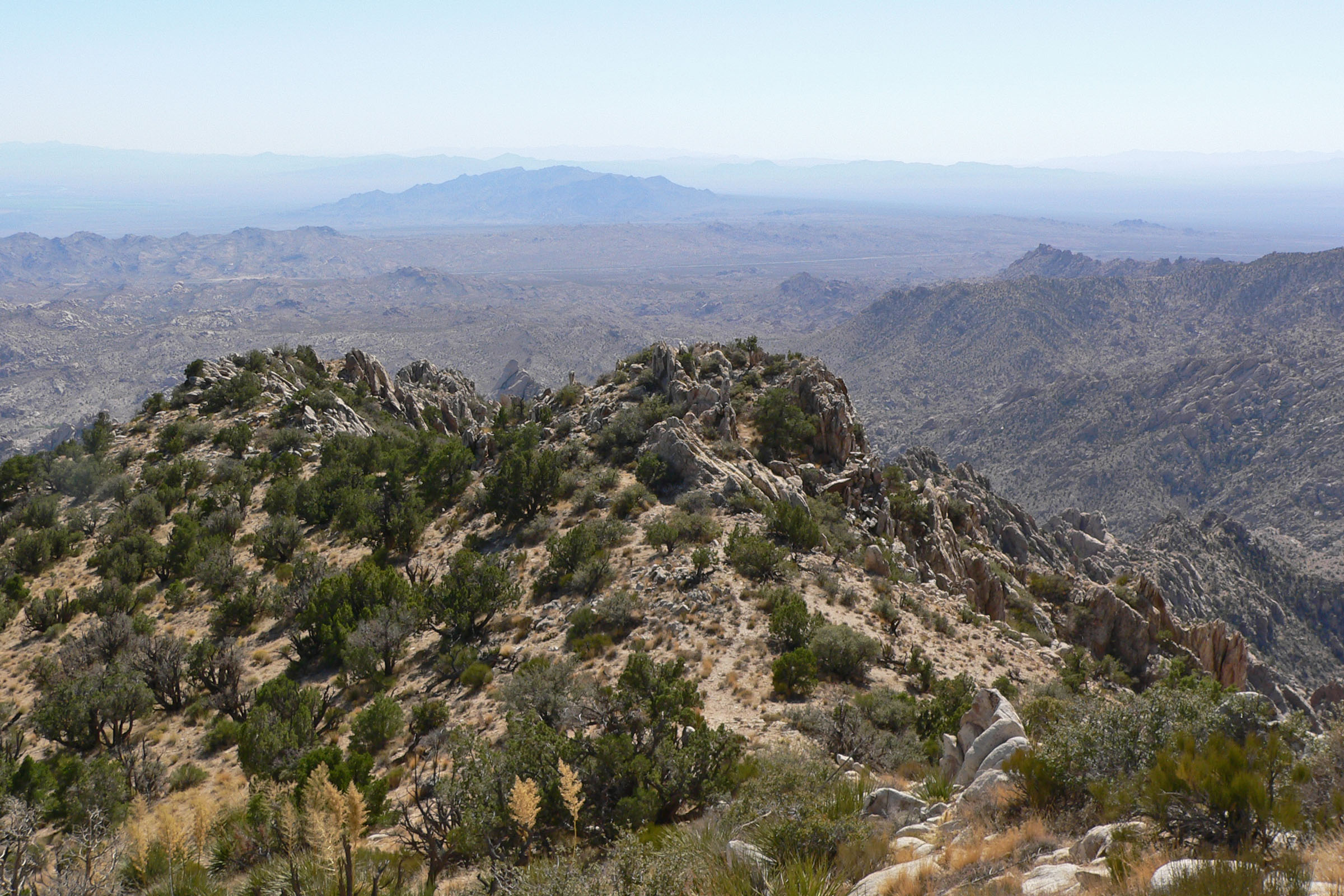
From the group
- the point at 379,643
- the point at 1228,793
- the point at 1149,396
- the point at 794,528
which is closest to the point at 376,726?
the point at 379,643

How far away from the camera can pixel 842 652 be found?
16.5 meters

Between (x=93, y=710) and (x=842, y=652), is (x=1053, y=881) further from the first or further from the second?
(x=93, y=710)

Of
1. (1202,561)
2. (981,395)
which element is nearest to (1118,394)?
(981,395)

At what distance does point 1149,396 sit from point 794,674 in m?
134

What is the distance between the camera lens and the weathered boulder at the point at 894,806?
8.76m

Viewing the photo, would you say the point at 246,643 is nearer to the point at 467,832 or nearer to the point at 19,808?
the point at 19,808

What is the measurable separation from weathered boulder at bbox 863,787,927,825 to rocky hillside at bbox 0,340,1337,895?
0.16ft

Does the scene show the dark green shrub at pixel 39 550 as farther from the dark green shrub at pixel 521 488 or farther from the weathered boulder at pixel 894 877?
the weathered boulder at pixel 894 877

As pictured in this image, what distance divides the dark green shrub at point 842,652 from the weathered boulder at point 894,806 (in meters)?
6.90

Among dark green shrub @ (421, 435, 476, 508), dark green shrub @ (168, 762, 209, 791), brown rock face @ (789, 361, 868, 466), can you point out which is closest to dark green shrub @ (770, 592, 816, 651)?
dark green shrub @ (168, 762, 209, 791)

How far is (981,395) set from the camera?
156m

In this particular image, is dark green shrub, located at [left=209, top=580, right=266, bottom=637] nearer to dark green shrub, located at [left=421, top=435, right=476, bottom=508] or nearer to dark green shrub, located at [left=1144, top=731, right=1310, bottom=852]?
dark green shrub, located at [left=421, top=435, right=476, bottom=508]

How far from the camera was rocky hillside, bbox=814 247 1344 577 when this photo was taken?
3647 inches

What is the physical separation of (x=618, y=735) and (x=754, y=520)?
46.3 feet
